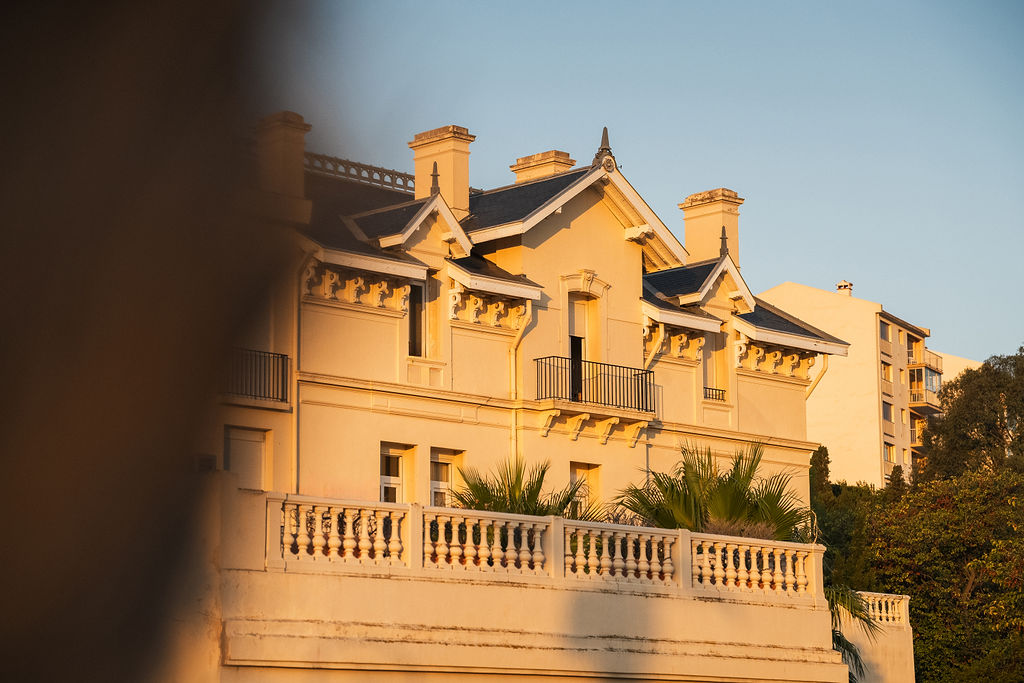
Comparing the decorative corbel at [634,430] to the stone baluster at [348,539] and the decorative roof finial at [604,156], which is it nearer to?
the decorative roof finial at [604,156]

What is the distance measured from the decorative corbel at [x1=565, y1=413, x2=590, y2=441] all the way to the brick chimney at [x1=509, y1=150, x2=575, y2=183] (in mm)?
7205

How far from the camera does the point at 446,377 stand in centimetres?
3216

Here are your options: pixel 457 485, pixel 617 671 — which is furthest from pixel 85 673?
pixel 457 485

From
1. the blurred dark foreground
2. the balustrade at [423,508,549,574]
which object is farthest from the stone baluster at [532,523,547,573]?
the blurred dark foreground

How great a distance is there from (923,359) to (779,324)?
67.2 m

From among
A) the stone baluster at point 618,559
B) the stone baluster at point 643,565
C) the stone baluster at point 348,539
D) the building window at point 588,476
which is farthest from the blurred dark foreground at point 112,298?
A: the building window at point 588,476

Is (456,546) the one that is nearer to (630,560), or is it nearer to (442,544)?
(442,544)

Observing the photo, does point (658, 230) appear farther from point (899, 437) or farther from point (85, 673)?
point (899, 437)

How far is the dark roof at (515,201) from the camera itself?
33.3 m

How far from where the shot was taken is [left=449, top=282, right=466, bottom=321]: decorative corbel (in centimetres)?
3175

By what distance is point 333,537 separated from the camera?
51.7ft

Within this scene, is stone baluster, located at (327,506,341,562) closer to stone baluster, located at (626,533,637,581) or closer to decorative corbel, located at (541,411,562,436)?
stone baluster, located at (626,533,637,581)

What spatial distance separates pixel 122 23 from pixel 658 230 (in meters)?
33.2

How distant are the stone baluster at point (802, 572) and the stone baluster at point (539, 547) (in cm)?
494
